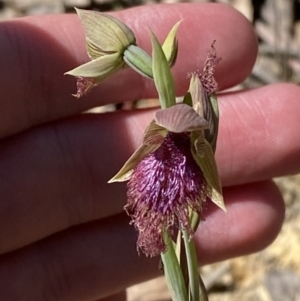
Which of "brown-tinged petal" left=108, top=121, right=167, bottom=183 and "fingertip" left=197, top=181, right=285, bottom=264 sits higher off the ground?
"brown-tinged petal" left=108, top=121, right=167, bottom=183

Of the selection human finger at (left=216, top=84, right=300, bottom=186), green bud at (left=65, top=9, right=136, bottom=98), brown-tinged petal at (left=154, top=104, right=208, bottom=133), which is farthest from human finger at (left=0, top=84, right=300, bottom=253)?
brown-tinged petal at (left=154, top=104, right=208, bottom=133)

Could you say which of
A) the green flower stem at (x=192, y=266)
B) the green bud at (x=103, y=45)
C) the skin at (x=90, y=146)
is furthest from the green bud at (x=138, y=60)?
the skin at (x=90, y=146)

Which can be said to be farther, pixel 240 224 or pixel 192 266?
pixel 240 224

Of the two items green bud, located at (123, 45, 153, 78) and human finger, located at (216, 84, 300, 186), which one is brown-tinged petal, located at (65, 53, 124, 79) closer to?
green bud, located at (123, 45, 153, 78)

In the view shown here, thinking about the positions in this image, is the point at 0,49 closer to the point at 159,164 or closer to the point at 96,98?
the point at 96,98

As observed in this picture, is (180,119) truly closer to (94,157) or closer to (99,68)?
(99,68)

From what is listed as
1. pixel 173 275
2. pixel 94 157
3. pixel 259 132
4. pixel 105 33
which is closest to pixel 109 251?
pixel 94 157

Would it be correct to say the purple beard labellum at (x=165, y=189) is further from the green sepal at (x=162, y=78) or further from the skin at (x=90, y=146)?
the skin at (x=90, y=146)
